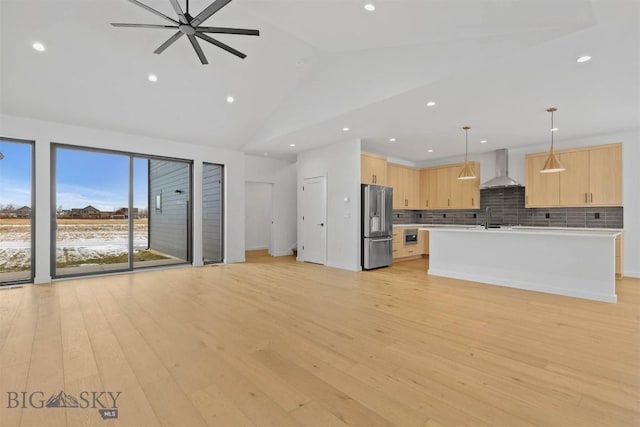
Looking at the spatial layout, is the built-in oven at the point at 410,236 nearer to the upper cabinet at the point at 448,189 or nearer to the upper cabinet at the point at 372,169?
the upper cabinet at the point at 448,189

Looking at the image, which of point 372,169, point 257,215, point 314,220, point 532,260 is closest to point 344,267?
point 314,220

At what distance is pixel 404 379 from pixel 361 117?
3.91 meters

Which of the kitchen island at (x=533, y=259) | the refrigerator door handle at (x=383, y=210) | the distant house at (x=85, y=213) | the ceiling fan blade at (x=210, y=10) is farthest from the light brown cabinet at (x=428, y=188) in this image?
the distant house at (x=85, y=213)

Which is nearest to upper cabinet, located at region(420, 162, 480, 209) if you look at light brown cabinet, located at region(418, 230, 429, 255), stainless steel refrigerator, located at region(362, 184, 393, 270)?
light brown cabinet, located at region(418, 230, 429, 255)

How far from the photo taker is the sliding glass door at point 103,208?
5.38 m

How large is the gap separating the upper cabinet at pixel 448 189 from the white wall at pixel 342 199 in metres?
3.20

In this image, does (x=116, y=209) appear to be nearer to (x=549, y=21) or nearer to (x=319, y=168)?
(x=319, y=168)

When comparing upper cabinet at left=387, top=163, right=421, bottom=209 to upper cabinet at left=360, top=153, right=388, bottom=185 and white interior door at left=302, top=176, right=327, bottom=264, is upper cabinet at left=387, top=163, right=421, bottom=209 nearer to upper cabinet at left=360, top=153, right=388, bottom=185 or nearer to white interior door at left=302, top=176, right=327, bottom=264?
upper cabinet at left=360, top=153, right=388, bottom=185

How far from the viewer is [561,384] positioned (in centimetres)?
201

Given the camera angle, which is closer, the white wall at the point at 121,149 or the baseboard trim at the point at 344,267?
the white wall at the point at 121,149

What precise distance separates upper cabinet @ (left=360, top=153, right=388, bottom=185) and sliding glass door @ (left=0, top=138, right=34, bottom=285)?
5.94 m

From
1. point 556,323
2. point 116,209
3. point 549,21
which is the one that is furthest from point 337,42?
point 116,209

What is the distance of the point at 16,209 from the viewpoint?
4949 mm

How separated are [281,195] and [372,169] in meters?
3.15
